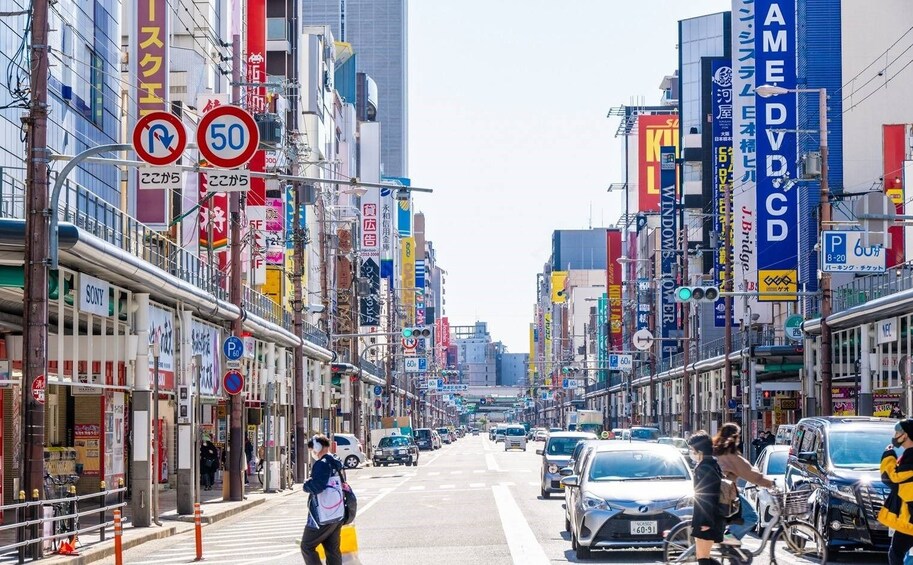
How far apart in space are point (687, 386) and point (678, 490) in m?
54.2

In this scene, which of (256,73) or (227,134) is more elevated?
(256,73)

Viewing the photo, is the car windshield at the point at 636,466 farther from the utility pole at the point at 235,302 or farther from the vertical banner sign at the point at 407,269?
the vertical banner sign at the point at 407,269

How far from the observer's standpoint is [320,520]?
610 inches

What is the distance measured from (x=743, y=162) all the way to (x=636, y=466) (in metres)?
43.5

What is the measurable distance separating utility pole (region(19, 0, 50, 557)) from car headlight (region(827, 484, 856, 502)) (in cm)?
1131

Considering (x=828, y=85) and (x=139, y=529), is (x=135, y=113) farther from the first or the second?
(x=828, y=85)

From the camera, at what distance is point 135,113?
45875 mm

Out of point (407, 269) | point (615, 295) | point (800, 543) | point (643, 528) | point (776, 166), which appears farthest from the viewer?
point (407, 269)

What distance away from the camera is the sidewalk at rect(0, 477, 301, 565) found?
2271cm

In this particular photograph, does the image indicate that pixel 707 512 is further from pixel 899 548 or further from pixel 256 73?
pixel 256 73

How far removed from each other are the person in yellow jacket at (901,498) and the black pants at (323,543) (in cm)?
566

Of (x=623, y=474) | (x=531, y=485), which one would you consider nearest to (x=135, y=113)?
(x=531, y=485)

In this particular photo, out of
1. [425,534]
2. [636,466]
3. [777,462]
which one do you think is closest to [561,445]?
[777,462]

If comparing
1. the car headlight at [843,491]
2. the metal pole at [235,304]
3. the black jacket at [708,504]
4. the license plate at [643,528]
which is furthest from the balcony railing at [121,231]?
the black jacket at [708,504]
